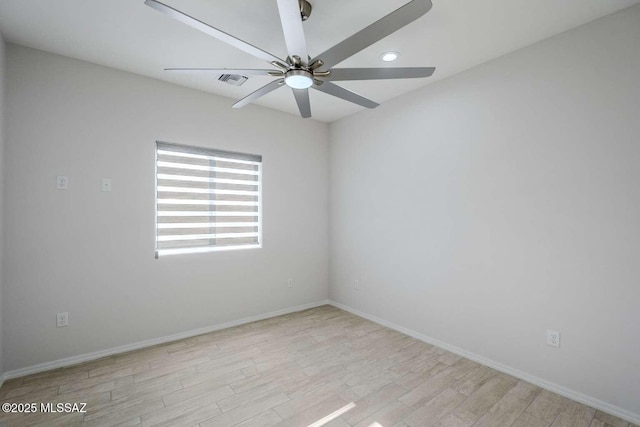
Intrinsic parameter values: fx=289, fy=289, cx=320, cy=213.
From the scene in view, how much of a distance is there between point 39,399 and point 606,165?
4314 mm

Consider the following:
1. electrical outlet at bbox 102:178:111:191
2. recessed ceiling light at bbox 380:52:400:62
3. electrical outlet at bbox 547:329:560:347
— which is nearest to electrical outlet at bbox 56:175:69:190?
electrical outlet at bbox 102:178:111:191

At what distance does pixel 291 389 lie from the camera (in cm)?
220

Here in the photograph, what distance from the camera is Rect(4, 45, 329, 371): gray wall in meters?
2.36

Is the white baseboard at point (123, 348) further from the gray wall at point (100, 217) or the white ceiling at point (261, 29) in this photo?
the white ceiling at point (261, 29)

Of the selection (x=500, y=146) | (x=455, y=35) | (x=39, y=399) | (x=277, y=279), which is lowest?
(x=39, y=399)

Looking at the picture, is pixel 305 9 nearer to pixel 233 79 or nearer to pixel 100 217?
pixel 233 79

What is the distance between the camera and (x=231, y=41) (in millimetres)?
1559

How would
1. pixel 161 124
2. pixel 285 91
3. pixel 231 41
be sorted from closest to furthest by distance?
pixel 231 41, pixel 161 124, pixel 285 91

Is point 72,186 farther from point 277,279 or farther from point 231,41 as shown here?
point 277,279

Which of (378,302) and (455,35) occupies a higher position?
(455,35)

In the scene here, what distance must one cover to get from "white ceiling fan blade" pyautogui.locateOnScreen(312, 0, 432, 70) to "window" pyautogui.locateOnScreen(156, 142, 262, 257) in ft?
6.72

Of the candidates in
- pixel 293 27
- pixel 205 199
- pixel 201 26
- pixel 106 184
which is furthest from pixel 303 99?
pixel 106 184

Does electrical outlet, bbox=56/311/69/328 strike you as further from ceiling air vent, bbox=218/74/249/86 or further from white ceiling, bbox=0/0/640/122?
ceiling air vent, bbox=218/74/249/86

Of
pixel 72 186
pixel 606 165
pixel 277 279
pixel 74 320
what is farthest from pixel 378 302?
pixel 72 186
